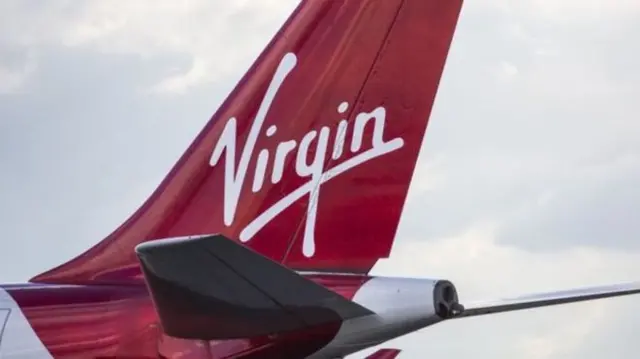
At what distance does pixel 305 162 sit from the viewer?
12281 millimetres

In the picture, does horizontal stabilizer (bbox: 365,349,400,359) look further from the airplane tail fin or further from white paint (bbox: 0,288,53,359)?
white paint (bbox: 0,288,53,359)

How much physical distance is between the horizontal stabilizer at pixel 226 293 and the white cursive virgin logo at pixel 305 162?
250 cm

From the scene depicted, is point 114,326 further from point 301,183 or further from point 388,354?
point 388,354

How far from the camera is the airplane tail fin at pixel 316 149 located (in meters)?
12.1

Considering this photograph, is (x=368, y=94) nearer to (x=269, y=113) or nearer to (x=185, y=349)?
(x=269, y=113)

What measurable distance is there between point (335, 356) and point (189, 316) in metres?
2.09

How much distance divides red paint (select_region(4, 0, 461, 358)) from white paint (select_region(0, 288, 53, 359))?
84 mm

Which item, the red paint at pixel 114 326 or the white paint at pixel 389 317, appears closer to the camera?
the white paint at pixel 389 317

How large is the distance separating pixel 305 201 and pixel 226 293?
11.9ft

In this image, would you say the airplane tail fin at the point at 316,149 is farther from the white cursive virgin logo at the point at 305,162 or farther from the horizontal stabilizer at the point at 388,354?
the horizontal stabilizer at the point at 388,354

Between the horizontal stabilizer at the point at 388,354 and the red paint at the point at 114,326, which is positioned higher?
the red paint at the point at 114,326

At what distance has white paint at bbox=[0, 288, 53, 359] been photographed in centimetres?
1136

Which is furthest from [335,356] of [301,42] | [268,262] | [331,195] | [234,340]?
[301,42]

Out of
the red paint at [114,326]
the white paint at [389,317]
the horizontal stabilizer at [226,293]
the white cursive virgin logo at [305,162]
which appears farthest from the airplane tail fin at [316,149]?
the horizontal stabilizer at [226,293]
